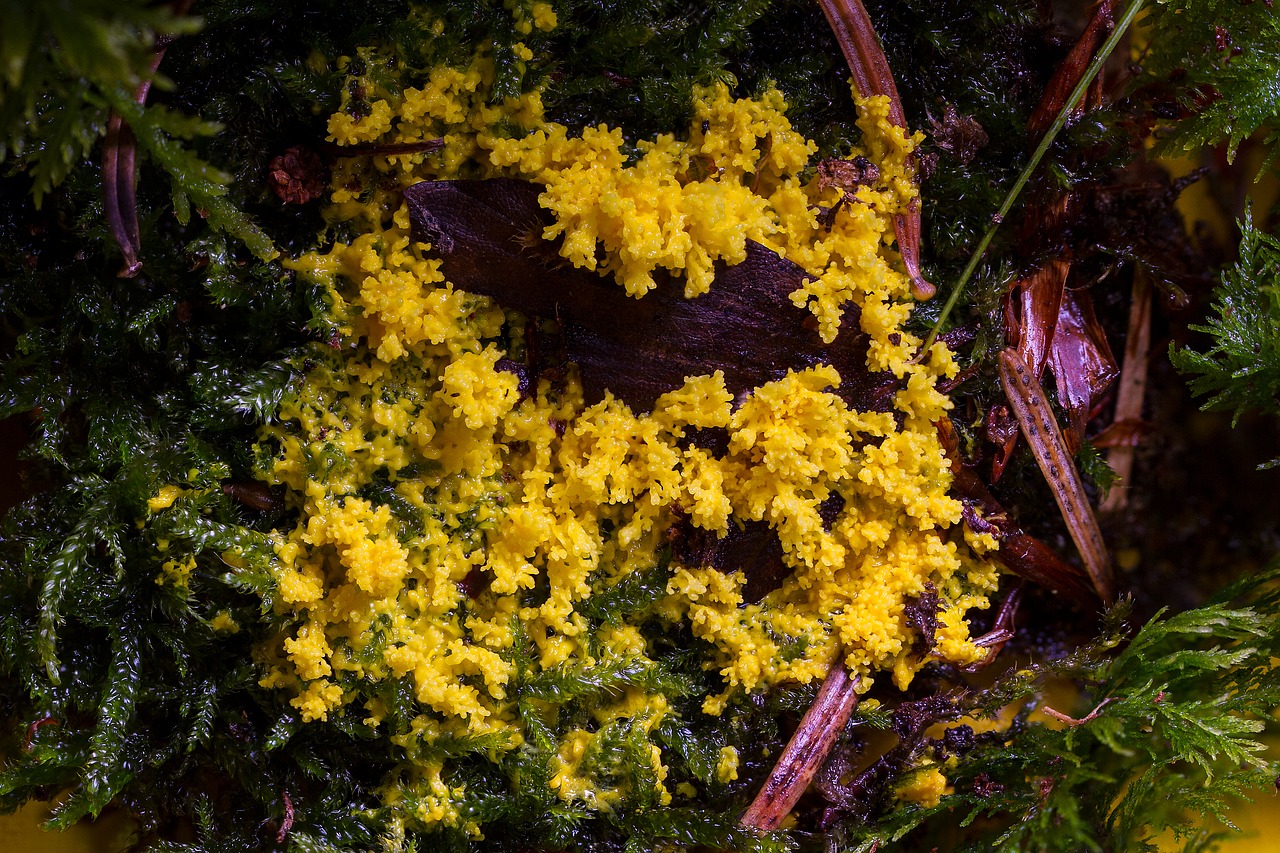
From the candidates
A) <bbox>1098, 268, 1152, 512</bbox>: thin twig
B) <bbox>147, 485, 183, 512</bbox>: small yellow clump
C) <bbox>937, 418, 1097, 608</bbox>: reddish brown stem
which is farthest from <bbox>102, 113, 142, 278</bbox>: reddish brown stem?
<bbox>1098, 268, 1152, 512</bbox>: thin twig

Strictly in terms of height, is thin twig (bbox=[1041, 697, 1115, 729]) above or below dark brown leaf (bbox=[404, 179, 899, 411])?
below

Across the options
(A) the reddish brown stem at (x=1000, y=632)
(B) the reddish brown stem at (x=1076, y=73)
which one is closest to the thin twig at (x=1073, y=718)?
(A) the reddish brown stem at (x=1000, y=632)

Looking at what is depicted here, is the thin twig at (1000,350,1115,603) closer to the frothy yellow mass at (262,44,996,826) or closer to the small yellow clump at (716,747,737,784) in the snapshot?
the frothy yellow mass at (262,44,996,826)

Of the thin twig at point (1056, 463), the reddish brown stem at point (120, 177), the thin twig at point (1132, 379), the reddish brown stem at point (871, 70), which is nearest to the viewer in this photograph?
the reddish brown stem at point (120, 177)

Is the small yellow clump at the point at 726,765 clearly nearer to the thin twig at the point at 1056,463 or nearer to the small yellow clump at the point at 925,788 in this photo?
the small yellow clump at the point at 925,788

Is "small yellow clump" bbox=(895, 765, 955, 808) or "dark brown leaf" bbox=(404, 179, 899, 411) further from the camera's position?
"small yellow clump" bbox=(895, 765, 955, 808)

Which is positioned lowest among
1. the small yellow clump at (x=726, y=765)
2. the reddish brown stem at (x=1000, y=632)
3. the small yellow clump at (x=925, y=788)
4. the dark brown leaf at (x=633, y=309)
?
the small yellow clump at (x=925, y=788)

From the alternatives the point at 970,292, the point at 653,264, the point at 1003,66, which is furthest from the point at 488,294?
the point at 1003,66
